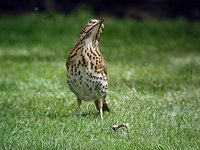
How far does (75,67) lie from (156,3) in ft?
39.1

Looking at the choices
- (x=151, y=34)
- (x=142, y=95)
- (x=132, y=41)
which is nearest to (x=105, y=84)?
(x=142, y=95)

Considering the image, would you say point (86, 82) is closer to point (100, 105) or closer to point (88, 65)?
point (88, 65)

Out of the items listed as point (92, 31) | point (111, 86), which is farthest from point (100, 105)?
point (111, 86)

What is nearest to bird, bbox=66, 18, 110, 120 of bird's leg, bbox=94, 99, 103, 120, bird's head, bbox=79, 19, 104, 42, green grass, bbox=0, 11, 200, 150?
bird's head, bbox=79, 19, 104, 42

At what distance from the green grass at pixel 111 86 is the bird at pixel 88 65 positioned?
12.2 inches

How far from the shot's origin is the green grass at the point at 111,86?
20.0ft

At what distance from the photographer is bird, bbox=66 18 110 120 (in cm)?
673

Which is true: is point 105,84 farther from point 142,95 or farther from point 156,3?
point 156,3

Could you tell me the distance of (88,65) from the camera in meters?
6.73

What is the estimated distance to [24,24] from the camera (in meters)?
16.0

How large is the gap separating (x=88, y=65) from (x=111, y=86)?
2.42 m

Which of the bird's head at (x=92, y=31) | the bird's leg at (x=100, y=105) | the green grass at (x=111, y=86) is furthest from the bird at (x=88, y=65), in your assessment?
the green grass at (x=111, y=86)

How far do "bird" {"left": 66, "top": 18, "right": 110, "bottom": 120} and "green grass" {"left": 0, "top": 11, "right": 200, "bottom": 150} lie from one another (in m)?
0.31

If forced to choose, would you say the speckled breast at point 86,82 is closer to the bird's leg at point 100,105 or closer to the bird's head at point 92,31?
the bird's leg at point 100,105
